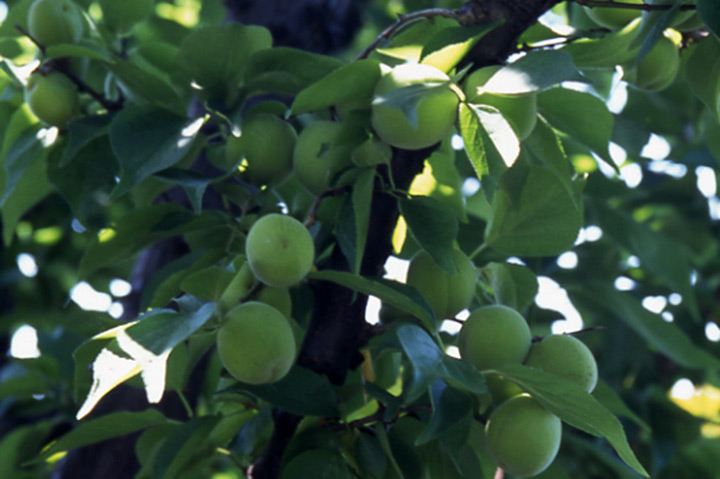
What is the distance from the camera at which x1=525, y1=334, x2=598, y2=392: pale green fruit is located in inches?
26.6

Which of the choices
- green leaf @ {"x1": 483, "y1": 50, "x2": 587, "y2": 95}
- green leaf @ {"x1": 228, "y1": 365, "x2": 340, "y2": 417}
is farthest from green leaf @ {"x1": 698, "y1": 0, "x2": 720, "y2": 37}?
green leaf @ {"x1": 228, "y1": 365, "x2": 340, "y2": 417}

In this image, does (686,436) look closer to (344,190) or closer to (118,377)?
(344,190)

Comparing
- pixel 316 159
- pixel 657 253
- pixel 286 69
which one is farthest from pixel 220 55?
pixel 657 253

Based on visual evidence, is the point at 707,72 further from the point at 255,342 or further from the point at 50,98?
the point at 50,98

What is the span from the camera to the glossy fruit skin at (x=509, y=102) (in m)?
0.63

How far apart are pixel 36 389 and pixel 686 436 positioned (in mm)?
1029

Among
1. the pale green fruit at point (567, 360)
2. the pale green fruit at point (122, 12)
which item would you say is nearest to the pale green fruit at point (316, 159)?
the pale green fruit at point (567, 360)

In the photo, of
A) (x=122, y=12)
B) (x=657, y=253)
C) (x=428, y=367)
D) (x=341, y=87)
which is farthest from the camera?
(x=657, y=253)

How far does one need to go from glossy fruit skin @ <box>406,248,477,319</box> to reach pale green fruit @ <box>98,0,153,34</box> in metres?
0.53

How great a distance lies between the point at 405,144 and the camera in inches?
25.6

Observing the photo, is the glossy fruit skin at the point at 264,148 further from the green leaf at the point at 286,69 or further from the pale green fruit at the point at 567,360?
the pale green fruit at the point at 567,360

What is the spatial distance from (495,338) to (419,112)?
20 centimetres

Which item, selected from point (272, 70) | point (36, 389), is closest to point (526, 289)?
point (272, 70)

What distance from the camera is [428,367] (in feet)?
1.80
